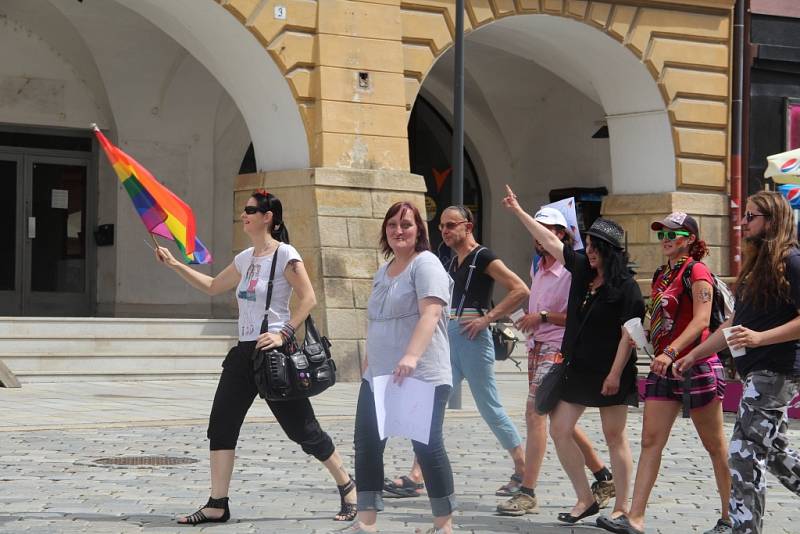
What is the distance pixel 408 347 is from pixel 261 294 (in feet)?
4.15

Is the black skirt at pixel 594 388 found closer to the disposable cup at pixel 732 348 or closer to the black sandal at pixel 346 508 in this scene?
the disposable cup at pixel 732 348

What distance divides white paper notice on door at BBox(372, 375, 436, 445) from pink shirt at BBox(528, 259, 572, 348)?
180 cm

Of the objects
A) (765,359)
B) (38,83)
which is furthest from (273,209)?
(38,83)

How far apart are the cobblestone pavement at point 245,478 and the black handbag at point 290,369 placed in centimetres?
67

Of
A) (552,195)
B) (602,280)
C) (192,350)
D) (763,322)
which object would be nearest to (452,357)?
(602,280)

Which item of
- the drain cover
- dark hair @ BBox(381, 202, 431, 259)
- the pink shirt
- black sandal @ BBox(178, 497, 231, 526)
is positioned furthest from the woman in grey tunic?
the drain cover

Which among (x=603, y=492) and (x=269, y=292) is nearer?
(x=269, y=292)

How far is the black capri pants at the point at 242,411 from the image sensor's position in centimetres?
798

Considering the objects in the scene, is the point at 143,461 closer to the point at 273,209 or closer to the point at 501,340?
the point at 501,340

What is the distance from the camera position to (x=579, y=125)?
89.5 feet

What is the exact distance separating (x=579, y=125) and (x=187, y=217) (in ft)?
57.9

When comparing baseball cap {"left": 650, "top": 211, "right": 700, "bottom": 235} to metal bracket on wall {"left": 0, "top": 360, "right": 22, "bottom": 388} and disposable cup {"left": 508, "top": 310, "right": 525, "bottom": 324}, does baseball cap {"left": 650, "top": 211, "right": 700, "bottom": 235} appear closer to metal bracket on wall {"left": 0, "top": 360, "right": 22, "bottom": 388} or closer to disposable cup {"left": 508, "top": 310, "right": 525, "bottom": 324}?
disposable cup {"left": 508, "top": 310, "right": 525, "bottom": 324}

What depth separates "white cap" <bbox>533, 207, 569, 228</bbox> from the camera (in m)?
8.63

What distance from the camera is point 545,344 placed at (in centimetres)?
877
